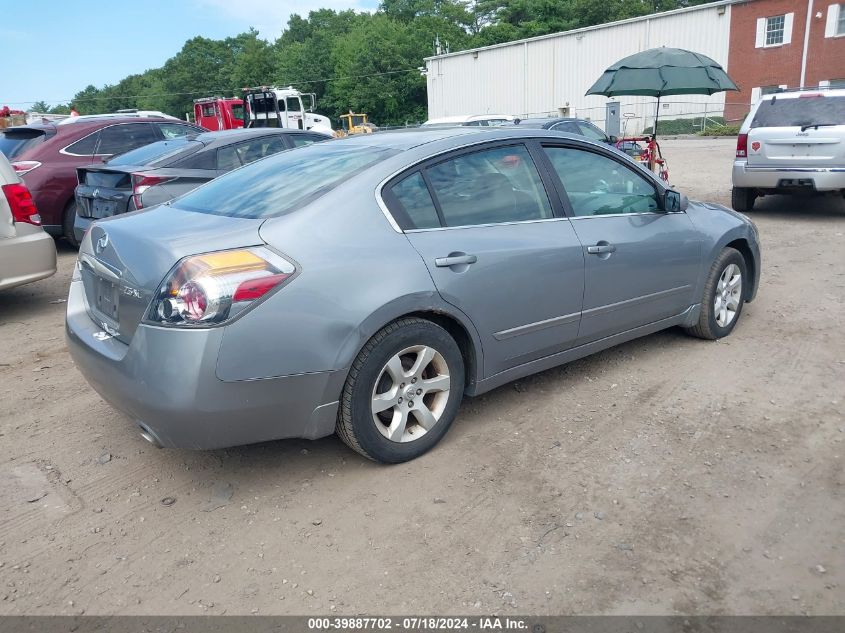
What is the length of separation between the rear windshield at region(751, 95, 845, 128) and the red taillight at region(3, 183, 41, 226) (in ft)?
30.0

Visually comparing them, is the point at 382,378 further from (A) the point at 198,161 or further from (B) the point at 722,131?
(B) the point at 722,131

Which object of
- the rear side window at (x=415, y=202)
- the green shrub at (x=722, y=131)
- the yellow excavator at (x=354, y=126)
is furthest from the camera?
the green shrub at (x=722, y=131)

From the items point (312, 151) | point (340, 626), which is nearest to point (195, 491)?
point (340, 626)

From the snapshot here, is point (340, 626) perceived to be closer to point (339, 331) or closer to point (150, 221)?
point (339, 331)

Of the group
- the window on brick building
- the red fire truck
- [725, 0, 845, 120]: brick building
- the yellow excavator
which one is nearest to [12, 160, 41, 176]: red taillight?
the yellow excavator

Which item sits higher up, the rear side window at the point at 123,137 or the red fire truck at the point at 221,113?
the red fire truck at the point at 221,113

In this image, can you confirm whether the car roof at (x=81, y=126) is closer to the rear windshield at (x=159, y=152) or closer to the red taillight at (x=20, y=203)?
the rear windshield at (x=159, y=152)

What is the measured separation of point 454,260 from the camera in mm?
3389

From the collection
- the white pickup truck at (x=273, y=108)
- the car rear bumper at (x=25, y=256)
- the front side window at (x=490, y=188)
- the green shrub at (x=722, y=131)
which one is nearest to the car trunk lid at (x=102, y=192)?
the car rear bumper at (x=25, y=256)

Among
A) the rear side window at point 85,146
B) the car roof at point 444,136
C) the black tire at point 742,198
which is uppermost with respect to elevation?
the car roof at point 444,136

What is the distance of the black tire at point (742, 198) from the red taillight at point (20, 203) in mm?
9244

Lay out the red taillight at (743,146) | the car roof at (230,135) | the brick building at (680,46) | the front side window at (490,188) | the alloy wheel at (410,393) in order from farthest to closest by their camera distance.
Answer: the brick building at (680,46) → the red taillight at (743,146) → the car roof at (230,135) → the front side window at (490,188) → the alloy wheel at (410,393)

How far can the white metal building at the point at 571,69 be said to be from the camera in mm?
37812

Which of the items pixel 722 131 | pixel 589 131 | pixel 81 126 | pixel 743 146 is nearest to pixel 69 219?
pixel 81 126
